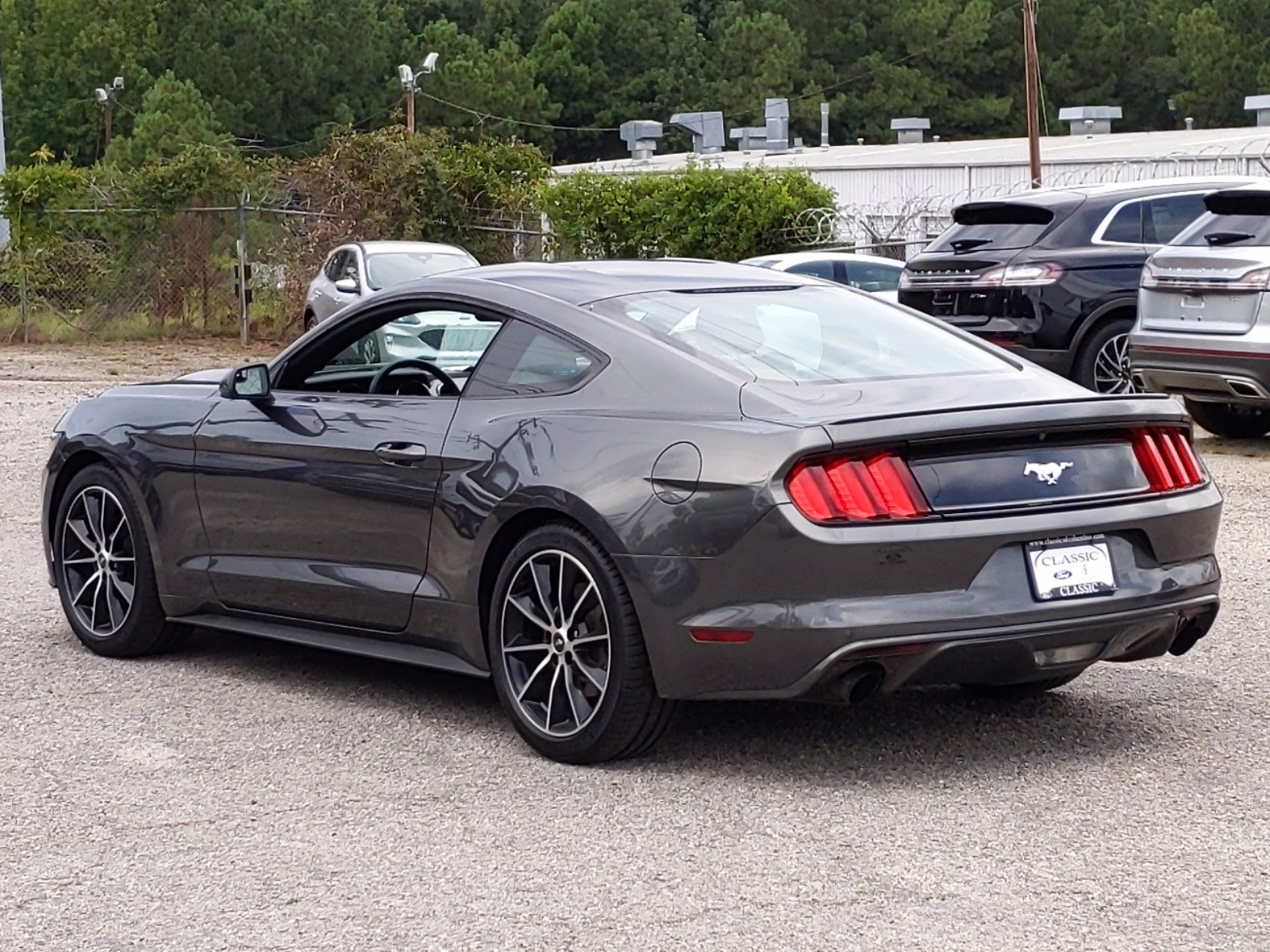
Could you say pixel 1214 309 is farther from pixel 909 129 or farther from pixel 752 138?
pixel 752 138

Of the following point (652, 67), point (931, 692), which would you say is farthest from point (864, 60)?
point (931, 692)

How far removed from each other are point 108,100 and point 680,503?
80770 millimetres

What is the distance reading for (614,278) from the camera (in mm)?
6785

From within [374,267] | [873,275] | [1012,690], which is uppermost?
[374,267]

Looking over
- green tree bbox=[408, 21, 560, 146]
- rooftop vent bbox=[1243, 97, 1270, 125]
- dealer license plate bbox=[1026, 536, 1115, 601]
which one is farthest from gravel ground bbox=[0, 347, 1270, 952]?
green tree bbox=[408, 21, 560, 146]

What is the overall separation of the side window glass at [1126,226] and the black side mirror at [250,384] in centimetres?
929

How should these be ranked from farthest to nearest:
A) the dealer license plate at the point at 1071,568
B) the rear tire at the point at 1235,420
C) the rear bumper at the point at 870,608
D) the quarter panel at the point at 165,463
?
the rear tire at the point at 1235,420 → the quarter panel at the point at 165,463 → the dealer license plate at the point at 1071,568 → the rear bumper at the point at 870,608

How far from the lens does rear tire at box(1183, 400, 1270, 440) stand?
47.8ft

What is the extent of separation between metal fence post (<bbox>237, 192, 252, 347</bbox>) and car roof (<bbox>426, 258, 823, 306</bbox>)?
22849 millimetres

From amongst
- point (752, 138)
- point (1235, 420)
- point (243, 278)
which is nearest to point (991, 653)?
point (1235, 420)

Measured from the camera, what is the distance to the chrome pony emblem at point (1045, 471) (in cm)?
578

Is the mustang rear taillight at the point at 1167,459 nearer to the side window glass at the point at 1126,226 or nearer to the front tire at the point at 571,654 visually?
the front tire at the point at 571,654

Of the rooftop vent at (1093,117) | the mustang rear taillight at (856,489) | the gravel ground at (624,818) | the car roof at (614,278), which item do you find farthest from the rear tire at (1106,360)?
the rooftop vent at (1093,117)

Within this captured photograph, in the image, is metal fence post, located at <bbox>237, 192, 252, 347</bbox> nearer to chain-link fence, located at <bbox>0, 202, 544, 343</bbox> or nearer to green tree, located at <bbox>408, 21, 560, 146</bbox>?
chain-link fence, located at <bbox>0, 202, 544, 343</bbox>
